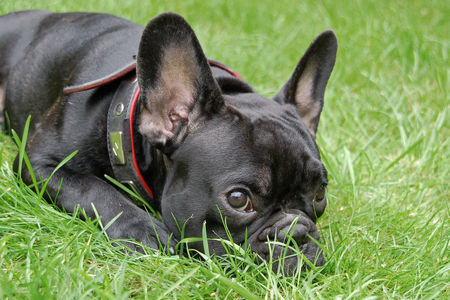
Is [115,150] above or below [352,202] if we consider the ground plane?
above

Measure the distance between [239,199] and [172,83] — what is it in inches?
27.8

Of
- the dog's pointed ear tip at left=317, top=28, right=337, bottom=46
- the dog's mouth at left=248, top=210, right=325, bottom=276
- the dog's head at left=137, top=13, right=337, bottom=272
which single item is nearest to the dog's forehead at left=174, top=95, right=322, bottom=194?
the dog's head at left=137, top=13, right=337, bottom=272

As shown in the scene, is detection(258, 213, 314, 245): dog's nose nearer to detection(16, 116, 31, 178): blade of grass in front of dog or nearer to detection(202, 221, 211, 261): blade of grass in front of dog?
detection(202, 221, 211, 261): blade of grass in front of dog

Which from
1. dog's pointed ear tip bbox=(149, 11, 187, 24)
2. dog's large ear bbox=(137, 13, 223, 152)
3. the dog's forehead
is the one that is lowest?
the dog's forehead

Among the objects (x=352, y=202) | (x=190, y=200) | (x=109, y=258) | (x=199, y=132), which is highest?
(x=199, y=132)

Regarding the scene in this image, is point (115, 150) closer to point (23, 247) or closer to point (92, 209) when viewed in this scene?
point (92, 209)

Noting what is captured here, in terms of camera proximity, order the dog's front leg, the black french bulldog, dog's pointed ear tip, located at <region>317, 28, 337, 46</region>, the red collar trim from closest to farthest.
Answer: the black french bulldog < the dog's front leg < the red collar trim < dog's pointed ear tip, located at <region>317, 28, 337, 46</region>

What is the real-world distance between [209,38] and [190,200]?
3.63m

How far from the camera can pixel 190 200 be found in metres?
2.79

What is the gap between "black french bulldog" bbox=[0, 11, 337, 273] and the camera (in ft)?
8.92

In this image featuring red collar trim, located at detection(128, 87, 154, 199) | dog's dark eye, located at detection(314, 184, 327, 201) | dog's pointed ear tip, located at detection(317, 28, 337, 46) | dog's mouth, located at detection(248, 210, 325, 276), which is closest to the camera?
dog's mouth, located at detection(248, 210, 325, 276)

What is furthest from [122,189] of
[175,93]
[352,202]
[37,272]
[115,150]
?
[352,202]

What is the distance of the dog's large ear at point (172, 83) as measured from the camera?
106 inches

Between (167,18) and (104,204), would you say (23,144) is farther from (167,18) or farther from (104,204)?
(167,18)
